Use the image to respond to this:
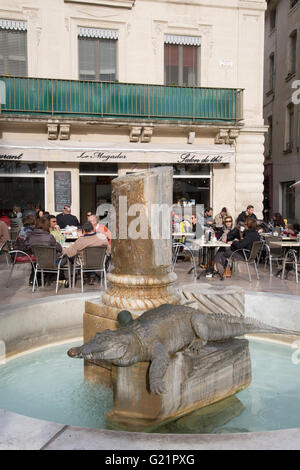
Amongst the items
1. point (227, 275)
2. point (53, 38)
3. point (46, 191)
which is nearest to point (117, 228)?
point (227, 275)

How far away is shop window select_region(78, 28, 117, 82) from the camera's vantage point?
52.4ft

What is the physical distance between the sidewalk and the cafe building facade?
232 inches

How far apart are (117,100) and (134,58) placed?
175 centimetres

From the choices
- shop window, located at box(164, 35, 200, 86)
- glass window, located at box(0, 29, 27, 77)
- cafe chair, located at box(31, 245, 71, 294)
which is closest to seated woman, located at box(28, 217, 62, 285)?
cafe chair, located at box(31, 245, 71, 294)

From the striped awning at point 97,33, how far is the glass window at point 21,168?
469 cm

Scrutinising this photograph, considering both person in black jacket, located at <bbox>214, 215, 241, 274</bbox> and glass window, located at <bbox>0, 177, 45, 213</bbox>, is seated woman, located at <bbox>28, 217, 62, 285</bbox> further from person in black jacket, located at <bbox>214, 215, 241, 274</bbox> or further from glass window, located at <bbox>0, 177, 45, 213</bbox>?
glass window, located at <bbox>0, 177, 45, 213</bbox>

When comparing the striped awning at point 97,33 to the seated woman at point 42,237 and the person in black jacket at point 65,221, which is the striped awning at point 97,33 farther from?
the seated woman at point 42,237

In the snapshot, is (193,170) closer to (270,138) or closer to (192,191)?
(192,191)

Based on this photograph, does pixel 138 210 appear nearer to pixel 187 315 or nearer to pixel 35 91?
pixel 187 315

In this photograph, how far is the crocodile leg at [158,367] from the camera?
262 cm

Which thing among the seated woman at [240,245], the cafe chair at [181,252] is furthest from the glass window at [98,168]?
the seated woman at [240,245]

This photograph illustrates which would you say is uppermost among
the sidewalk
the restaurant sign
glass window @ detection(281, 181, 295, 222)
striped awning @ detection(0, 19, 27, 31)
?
striped awning @ detection(0, 19, 27, 31)

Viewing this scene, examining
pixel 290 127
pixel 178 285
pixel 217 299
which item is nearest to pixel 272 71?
pixel 290 127

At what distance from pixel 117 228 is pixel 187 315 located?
0.85 m
